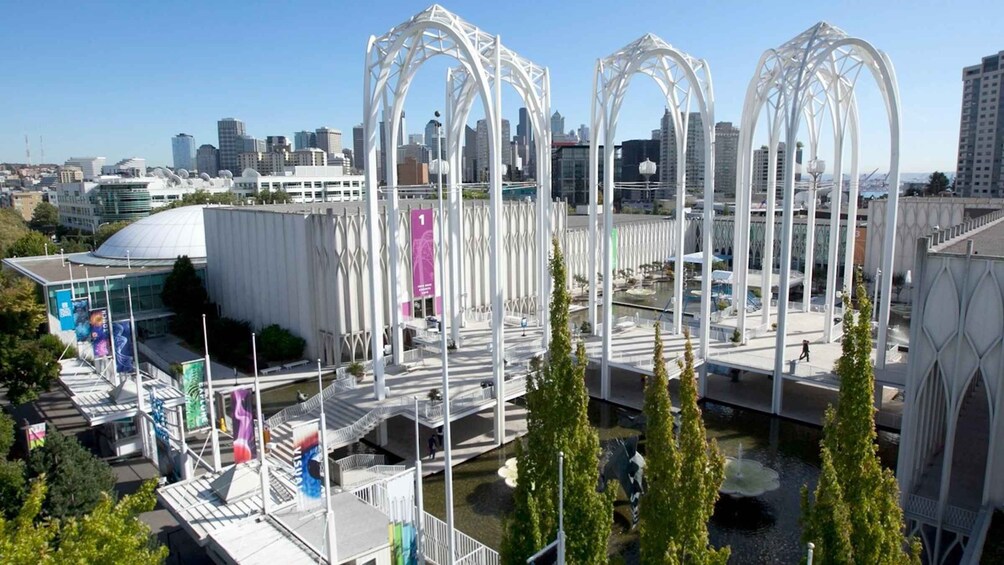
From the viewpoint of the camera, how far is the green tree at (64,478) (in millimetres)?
16891

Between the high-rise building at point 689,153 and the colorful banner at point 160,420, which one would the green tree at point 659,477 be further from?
the high-rise building at point 689,153

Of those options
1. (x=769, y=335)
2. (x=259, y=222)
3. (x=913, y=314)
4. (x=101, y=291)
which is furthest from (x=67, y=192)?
(x=913, y=314)

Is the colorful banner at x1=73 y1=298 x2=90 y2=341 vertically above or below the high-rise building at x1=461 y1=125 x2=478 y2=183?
below

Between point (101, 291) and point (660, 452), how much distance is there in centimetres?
4055

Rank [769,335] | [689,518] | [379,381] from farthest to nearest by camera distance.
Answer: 1. [769,335]
2. [379,381]
3. [689,518]

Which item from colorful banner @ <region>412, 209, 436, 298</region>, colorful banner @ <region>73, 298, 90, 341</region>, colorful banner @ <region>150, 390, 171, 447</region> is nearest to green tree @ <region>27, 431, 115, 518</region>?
colorful banner @ <region>150, 390, 171, 447</region>

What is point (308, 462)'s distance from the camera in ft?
53.4

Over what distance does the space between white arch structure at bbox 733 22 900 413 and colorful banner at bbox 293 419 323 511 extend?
19121 mm

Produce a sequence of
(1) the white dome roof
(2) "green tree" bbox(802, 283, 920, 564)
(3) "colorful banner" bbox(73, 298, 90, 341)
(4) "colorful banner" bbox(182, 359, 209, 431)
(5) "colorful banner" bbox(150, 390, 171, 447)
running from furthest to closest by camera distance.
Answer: (1) the white dome roof → (3) "colorful banner" bbox(73, 298, 90, 341) → (5) "colorful banner" bbox(150, 390, 171, 447) → (4) "colorful banner" bbox(182, 359, 209, 431) → (2) "green tree" bbox(802, 283, 920, 564)

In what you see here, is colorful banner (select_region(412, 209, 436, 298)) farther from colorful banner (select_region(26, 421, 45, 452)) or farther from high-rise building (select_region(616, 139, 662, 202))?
high-rise building (select_region(616, 139, 662, 202))

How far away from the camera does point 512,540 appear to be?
11.8m

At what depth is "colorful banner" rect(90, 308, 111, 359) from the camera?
92.1ft

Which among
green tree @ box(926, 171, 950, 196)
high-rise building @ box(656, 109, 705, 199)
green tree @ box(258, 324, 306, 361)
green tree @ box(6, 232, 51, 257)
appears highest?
A: high-rise building @ box(656, 109, 705, 199)

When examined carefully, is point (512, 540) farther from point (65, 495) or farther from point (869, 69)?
point (869, 69)
